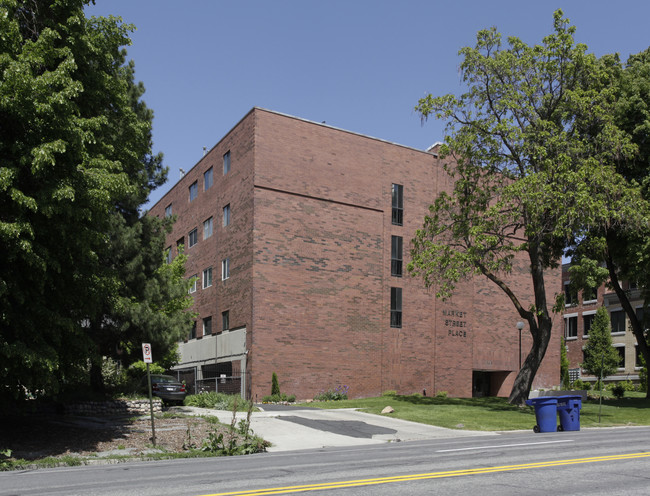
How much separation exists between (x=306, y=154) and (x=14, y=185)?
2314cm

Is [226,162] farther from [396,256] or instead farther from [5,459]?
[5,459]

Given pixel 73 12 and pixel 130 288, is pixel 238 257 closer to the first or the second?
pixel 130 288

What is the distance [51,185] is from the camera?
15.0 m

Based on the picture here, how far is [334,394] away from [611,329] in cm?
3375

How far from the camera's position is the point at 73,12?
56.2 ft

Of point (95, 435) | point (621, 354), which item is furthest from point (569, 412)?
point (621, 354)

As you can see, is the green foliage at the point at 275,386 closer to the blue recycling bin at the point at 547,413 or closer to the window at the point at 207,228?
the window at the point at 207,228

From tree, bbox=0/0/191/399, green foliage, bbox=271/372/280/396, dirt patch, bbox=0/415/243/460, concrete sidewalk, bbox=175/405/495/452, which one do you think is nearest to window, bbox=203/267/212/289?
green foliage, bbox=271/372/280/396

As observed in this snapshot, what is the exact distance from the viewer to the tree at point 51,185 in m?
14.6

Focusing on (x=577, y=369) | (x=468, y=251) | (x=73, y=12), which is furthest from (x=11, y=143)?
(x=577, y=369)

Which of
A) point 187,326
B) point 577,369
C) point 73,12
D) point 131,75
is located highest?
point 131,75

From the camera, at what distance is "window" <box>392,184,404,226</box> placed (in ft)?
130

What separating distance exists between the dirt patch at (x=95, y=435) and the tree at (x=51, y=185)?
4.79ft

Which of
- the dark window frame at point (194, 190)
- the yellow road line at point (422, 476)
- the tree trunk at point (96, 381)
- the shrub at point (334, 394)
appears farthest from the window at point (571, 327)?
the yellow road line at point (422, 476)
